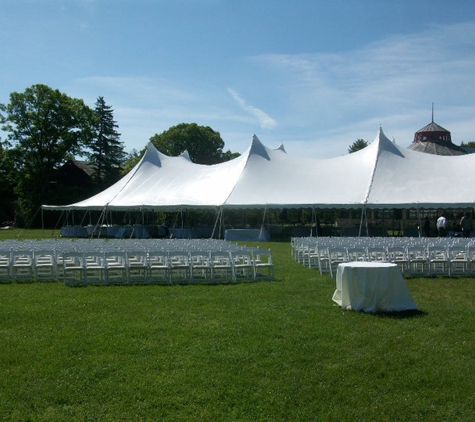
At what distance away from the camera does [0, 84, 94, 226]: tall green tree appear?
4706cm

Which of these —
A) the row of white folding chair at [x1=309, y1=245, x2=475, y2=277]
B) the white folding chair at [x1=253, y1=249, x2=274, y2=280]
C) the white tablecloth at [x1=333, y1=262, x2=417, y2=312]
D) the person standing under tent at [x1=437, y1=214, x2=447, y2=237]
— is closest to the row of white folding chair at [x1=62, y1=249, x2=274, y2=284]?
the white folding chair at [x1=253, y1=249, x2=274, y2=280]

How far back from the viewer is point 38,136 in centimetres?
4766

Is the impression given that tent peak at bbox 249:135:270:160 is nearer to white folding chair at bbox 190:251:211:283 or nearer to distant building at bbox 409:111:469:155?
white folding chair at bbox 190:251:211:283

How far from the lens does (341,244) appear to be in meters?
15.8

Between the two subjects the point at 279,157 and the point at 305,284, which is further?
the point at 279,157

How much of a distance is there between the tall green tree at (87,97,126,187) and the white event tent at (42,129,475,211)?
23.0 meters

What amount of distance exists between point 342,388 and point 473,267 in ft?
32.4

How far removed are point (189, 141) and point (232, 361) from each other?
56.1 metres

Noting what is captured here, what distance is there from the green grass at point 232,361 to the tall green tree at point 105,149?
47004 mm

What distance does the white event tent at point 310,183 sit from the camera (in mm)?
24922

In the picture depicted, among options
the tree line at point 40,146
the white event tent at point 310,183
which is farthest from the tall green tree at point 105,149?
the white event tent at point 310,183

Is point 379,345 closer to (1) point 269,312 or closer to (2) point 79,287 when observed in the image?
(1) point 269,312

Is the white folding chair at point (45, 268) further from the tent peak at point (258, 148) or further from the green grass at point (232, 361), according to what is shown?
the tent peak at point (258, 148)

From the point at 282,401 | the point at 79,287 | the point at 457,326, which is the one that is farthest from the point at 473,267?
the point at 282,401
